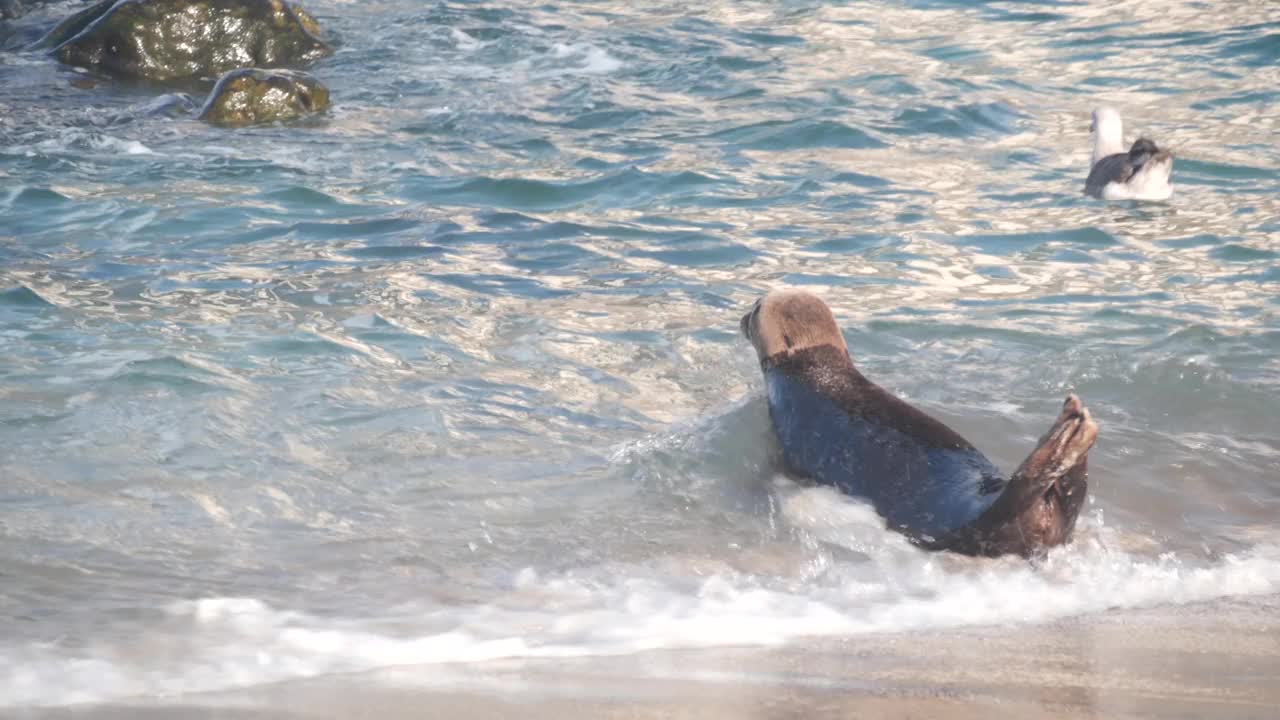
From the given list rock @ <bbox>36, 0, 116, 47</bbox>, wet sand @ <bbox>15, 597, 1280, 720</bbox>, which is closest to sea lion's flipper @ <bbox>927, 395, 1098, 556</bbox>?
wet sand @ <bbox>15, 597, 1280, 720</bbox>

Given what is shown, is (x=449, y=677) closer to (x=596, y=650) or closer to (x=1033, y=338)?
(x=596, y=650)

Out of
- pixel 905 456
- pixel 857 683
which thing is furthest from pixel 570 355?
pixel 857 683

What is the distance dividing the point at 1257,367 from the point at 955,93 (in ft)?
22.4

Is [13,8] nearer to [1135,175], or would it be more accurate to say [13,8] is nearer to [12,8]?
[12,8]

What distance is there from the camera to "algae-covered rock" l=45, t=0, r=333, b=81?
13.0 metres

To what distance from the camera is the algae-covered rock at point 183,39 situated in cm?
1305

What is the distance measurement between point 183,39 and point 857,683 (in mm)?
11803

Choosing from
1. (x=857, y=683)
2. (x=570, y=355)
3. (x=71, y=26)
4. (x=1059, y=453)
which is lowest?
(x=570, y=355)

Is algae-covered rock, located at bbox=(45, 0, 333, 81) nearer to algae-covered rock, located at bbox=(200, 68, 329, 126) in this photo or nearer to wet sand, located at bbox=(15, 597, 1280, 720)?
algae-covered rock, located at bbox=(200, 68, 329, 126)

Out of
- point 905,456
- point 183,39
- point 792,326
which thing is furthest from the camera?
point 183,39

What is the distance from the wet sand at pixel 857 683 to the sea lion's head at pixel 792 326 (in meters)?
1.76

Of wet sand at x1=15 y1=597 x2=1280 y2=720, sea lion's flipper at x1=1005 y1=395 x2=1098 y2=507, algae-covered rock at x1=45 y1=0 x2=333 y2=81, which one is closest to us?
wet sand at x1=15 y1=597 x2=1280 y2=720

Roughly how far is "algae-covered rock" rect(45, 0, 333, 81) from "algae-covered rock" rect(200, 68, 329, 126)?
189 cm

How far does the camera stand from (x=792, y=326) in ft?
17.2
